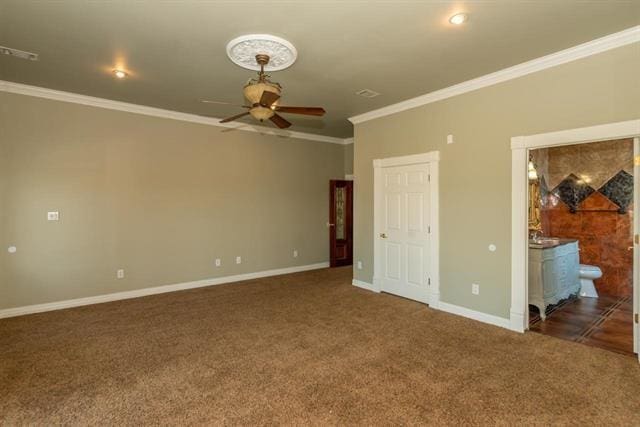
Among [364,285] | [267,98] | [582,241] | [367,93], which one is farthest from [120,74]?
[582,241]

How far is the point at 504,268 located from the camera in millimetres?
3883

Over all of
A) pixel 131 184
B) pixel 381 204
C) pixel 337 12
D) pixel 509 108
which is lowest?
pixel 381 204

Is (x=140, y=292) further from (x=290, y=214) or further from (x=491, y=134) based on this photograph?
(x=491, y=134)

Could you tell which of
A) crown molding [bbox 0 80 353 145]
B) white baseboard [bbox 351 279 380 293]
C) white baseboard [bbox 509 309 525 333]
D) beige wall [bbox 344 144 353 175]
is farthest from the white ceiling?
beige wall [bbox 344 144 353 175]

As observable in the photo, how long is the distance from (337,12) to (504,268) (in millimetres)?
3224

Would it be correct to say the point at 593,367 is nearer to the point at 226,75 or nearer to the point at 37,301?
the point at 226,75

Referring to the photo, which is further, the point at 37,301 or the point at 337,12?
the point at 37,301

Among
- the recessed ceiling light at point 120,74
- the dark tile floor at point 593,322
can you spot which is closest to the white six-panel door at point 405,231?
the dark tile floor at point 593,322

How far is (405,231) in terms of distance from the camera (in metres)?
5.05

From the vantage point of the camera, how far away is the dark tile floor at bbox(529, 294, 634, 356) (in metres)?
3.48

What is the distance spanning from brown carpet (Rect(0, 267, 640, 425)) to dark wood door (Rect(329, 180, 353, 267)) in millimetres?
3229

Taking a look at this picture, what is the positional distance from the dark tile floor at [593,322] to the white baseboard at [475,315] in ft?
1.01

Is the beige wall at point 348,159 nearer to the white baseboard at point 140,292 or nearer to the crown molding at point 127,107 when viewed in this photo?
the crown molding at point 127,107

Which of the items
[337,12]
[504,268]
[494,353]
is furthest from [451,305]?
[337,12]
